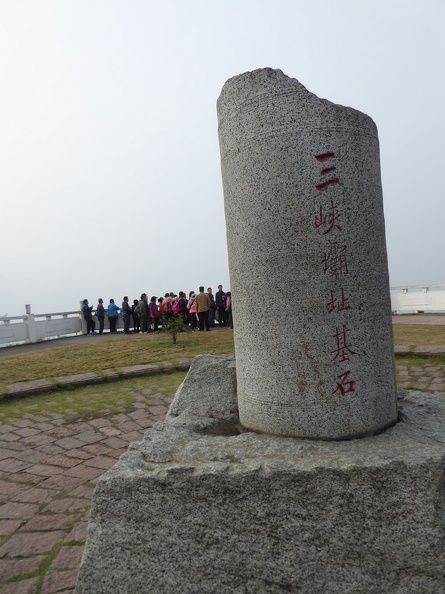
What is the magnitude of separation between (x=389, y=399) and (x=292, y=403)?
62cm

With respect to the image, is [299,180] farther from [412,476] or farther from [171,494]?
[171,494]

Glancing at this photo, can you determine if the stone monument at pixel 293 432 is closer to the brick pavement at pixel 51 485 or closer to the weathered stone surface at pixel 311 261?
the weathered stone surface at pixel 311 261

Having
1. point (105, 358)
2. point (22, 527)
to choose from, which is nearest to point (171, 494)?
point (22, 527)

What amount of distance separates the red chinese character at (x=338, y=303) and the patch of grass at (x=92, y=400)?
12.9 ft

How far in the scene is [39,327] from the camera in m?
17.5

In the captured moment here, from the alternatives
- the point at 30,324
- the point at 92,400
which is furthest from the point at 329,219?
the point at 30,324

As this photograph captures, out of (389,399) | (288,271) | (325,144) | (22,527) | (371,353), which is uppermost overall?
(325,144)

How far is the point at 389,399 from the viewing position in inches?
107

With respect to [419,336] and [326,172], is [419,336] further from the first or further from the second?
[326,172]

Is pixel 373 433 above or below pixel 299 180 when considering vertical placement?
below

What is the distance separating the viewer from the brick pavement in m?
2.52

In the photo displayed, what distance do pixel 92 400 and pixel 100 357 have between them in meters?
3.82

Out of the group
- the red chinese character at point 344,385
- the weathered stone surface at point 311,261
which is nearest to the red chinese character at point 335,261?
the weathered stone surface at point 311,261

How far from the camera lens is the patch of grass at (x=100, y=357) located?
8367 mm
